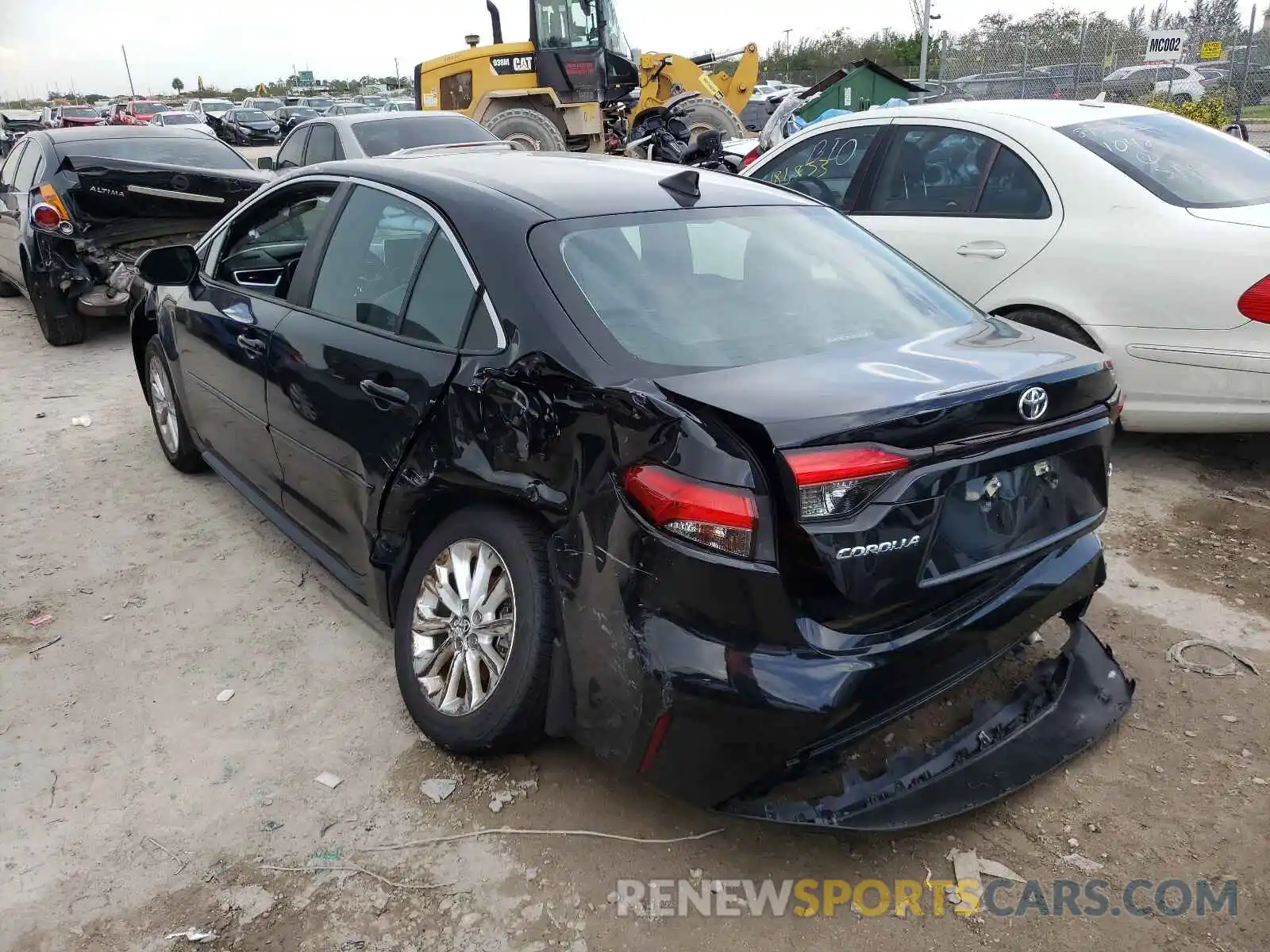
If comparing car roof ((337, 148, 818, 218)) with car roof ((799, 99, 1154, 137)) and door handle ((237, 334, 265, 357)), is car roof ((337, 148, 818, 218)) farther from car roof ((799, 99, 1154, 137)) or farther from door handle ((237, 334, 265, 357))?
car roof ((799, 99, 1154, 137))

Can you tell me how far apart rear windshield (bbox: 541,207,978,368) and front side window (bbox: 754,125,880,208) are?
2.63m

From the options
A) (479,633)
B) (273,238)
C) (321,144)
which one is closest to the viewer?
(479,633)

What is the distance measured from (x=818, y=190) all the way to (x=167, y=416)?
12.5 feet

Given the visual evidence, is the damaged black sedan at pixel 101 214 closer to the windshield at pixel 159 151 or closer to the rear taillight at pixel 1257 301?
the windshield at pixel 159 151

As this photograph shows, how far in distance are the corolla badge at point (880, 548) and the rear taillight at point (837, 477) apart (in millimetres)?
76

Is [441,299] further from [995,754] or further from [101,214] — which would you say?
[101,214]

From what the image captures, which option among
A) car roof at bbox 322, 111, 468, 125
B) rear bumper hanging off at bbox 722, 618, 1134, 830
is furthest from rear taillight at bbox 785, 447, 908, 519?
car roof at bbox 322, 111, 468, 125

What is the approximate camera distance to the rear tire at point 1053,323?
459cm

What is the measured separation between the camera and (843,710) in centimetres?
214

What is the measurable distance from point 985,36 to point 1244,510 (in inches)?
750

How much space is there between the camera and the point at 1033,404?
2311 millimetres

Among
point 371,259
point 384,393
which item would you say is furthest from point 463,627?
point 371,259

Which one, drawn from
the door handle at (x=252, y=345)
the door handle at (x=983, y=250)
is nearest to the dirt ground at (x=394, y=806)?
the door handle at (x=252, y=345)

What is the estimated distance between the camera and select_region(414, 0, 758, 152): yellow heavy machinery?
14.1 meters
